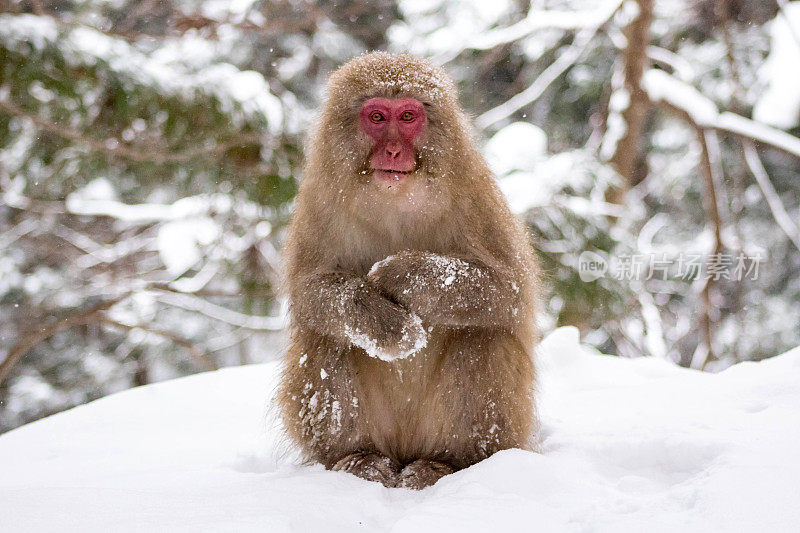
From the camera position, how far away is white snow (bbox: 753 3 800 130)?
7.04 m

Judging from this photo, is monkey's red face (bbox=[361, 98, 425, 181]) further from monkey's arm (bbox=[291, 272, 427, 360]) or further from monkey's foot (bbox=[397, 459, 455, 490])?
monkey's foot (bbox=[397, 459, 455, 490])

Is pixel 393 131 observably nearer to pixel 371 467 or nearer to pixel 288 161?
pixel 371 467

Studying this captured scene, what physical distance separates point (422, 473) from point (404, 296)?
2.00 ft

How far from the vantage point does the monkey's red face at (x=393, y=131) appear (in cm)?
260

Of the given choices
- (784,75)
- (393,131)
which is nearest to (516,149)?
(784,75)

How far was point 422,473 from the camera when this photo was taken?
261cm

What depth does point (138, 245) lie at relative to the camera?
352 inches

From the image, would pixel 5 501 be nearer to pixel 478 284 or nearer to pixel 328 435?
pixel 328 435

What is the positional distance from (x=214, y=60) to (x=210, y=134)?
2276mm

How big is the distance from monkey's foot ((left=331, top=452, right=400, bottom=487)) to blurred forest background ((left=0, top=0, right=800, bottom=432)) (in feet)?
2.71

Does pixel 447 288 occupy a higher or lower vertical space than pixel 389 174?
lower

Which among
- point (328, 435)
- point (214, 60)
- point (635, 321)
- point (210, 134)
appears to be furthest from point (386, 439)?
point (214, 60)

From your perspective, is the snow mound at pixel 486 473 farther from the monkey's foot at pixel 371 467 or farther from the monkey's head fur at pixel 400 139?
the monkey's head fur at pixel 400 139

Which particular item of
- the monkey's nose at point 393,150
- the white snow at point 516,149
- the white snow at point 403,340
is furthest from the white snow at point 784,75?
the white snow at point 403,340
